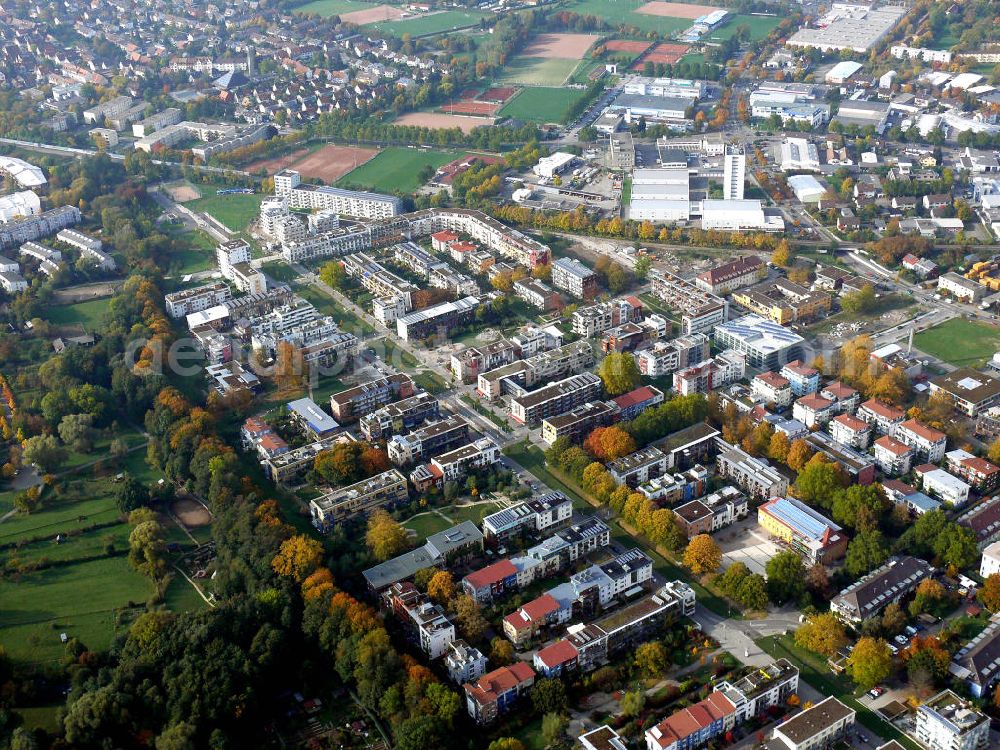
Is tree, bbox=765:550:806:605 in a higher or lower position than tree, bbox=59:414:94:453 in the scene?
lower

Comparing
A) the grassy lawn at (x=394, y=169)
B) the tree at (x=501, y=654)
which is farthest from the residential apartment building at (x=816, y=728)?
the grassy lawn at (x=394, y=169)

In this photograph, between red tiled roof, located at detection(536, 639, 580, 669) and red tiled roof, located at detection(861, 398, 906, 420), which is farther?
red tiled roof, located at detection(861, 398, 906, 420)

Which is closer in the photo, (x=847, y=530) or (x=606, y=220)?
(x=847, y=530)

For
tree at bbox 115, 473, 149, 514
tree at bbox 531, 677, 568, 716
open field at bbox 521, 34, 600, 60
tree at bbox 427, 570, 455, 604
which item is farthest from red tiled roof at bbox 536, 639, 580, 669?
open field at bbox 521, 34, 600, 60

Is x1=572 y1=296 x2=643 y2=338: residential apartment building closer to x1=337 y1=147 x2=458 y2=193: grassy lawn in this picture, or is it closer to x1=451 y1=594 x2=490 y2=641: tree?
x1=451 y1=594 x2=490 y2=641: tree

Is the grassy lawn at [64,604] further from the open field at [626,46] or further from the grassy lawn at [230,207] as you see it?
the open field at [626,46]

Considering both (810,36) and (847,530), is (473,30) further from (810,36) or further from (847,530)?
(847,530)

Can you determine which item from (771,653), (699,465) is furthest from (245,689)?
(699,465)
